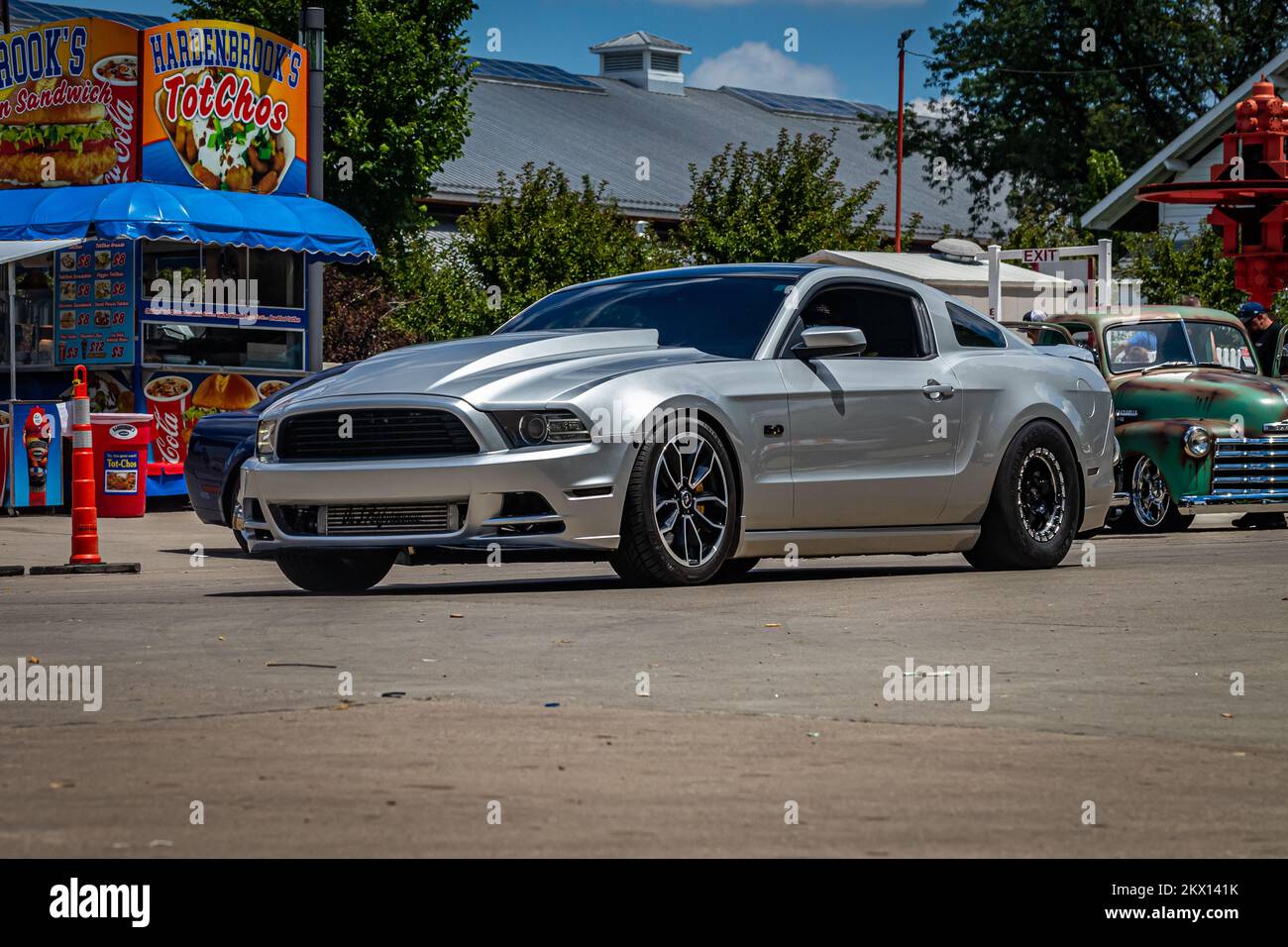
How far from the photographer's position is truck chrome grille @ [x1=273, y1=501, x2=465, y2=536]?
980cm

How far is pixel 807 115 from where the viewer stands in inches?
2987

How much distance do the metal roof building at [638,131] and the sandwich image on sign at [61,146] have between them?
90.1 feet

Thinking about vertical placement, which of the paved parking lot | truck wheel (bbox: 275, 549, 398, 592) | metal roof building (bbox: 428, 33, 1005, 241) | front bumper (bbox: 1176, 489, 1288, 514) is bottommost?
the paved parking lot

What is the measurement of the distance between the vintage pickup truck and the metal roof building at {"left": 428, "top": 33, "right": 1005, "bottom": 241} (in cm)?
3312

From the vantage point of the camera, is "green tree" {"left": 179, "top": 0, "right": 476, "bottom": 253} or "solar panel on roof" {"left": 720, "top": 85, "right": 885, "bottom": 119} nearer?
"green tree" {"left": 179, "top": 0, "right": 476, "bottom": 253}

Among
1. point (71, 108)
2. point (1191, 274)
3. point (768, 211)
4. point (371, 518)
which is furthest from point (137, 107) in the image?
point (1191, 274)

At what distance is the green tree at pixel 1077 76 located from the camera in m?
63.2

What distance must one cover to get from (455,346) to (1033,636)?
341cm

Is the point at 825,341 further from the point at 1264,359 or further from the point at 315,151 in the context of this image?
the point at 315,151

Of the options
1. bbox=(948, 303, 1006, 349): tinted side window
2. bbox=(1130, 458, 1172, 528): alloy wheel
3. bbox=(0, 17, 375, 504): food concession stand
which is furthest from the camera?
bbox=(0, 17, 375, 504): food concession stand

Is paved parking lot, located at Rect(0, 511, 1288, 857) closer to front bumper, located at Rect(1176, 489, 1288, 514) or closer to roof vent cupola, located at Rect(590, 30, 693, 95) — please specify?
front bumper, located at Rect(1176, 489, 1288, 514)

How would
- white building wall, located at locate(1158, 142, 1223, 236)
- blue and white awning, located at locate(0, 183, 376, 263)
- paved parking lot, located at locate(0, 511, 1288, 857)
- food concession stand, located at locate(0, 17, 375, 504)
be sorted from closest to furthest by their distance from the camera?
1. paved parking lot, located at locate(0, 511, 1288, 857)
2. blue and white awning, located at locate(0, 183, 376, 263)
3. food concession stand, located at locate(0, 17, 375, 504)
4. white building wall, located at locate(1158, 142, 1223, 236)

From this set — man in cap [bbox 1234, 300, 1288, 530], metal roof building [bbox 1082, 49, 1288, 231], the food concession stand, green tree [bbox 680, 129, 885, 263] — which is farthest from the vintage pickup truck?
metal roof building [bbox 1082, 49, 1288, 231]
